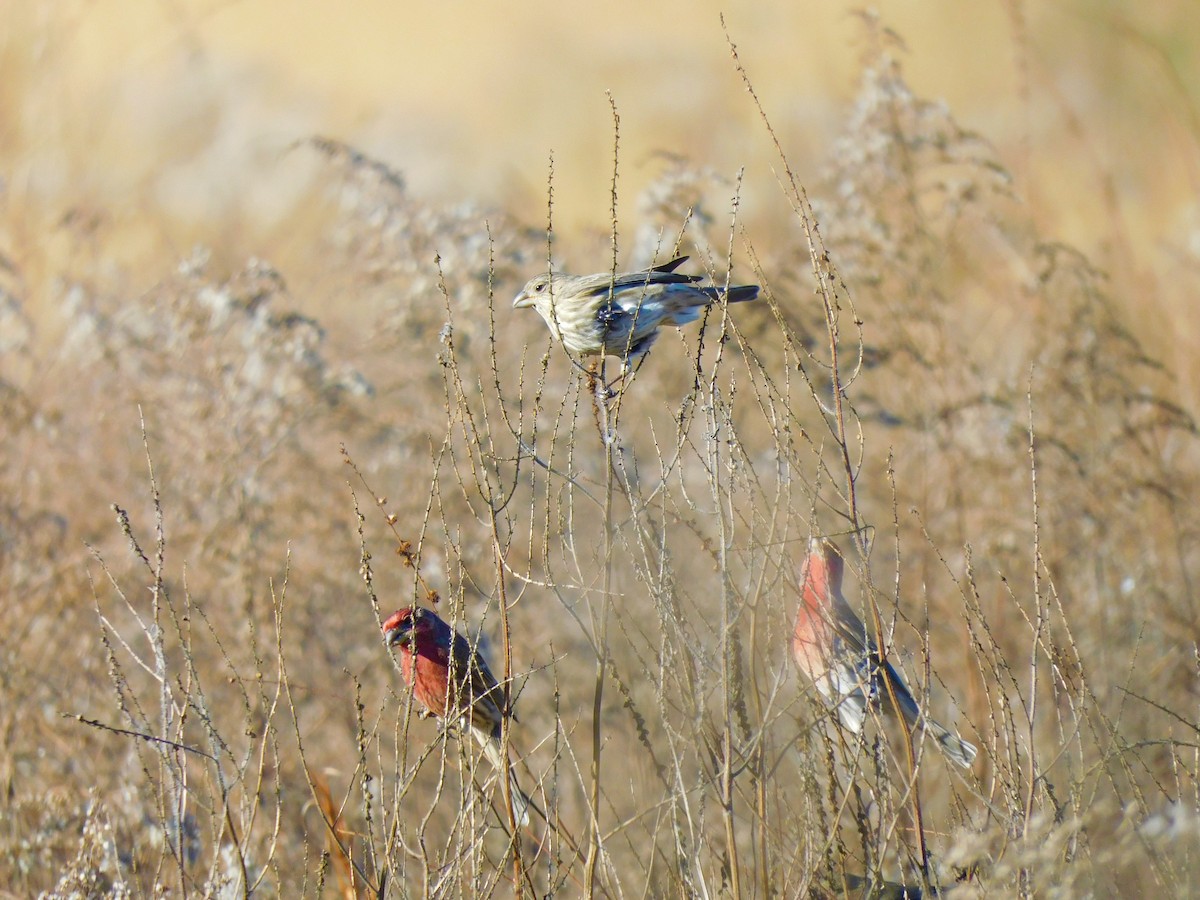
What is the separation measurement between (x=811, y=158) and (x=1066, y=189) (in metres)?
4.10

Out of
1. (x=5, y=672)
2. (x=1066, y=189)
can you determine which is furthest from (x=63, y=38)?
(x=1066, y=189)

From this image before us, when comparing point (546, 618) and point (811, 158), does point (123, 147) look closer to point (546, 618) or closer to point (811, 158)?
point (811, 158)

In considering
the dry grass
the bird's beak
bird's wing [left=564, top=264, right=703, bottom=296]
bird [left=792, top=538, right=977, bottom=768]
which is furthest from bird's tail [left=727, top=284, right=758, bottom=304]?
the bird's beak

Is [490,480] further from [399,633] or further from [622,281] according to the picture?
[399,633]

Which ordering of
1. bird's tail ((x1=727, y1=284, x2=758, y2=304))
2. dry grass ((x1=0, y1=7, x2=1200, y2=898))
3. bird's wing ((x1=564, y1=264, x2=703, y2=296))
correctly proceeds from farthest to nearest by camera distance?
dry grass ((x1=0, y1=7, x2=1200, y2=898)) → bird's wing ((x1=564, y1=264, x2=703, y2=296)) → bird's tail ((x1=727, y1=284, x2=758, y2=304))

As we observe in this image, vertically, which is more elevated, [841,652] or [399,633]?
[841,652]

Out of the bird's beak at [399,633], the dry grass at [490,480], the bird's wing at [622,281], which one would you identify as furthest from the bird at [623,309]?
the bird's beak at [399,633]

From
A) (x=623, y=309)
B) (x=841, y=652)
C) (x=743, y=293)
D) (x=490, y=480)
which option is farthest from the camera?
(x=490, y=480)

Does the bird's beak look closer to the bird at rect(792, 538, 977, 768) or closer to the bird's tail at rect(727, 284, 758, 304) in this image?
the bird at rect(792, 538, 977, 768)

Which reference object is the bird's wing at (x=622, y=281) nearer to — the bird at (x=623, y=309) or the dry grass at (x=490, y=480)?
the bird at (x=623, y=309)

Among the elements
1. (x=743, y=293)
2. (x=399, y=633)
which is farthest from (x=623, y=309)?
(x=399, y=633)

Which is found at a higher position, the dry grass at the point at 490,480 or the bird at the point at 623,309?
the bird at the point at 623,309

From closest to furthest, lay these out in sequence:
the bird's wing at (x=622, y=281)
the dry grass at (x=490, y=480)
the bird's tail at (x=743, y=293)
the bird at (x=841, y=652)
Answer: the bird at (x=841, y=652) < the bird's tail at (x=743, y=293) < the bird's wing at (x=622, y=281) < the dry grass at (x=490, y=480)

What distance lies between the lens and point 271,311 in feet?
19.1
